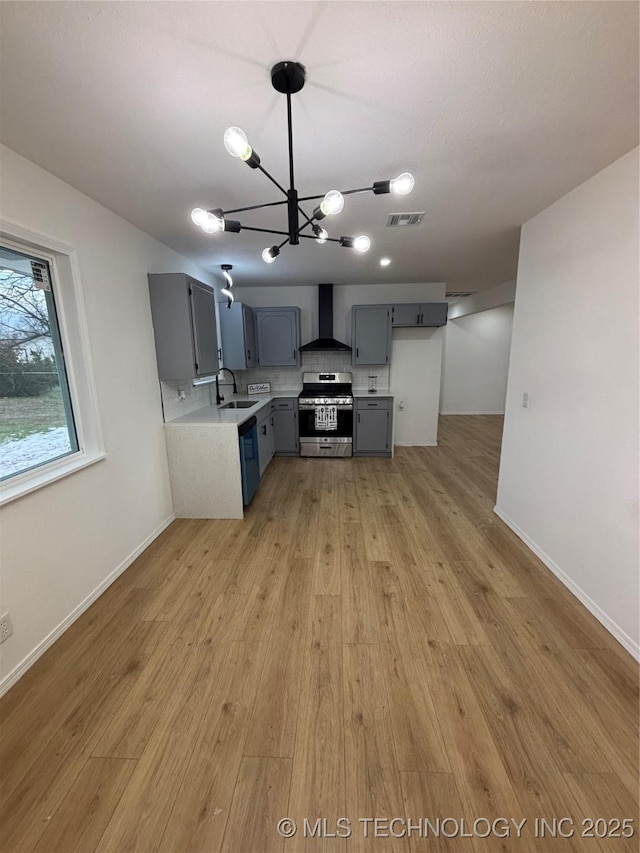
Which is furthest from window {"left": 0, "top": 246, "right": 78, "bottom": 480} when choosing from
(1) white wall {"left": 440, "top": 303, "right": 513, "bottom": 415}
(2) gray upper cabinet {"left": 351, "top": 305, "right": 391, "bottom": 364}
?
(1) white wall {"left": 440, "top": 303, "right": 513, "bottom": 415}

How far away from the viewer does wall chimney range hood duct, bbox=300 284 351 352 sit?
482 cm

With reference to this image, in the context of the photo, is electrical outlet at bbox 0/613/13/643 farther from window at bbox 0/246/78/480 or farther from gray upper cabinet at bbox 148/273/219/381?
gray upper cabinet at bbox 148/273/219/381

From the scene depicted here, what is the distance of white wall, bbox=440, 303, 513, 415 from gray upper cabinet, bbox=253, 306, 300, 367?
4262mm

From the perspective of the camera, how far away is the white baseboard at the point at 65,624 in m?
1.56

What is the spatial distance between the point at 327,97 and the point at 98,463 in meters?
2.34

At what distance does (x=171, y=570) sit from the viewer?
238cm

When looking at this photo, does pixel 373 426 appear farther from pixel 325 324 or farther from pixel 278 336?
pixel 278 336

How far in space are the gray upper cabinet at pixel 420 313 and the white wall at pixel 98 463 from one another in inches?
120

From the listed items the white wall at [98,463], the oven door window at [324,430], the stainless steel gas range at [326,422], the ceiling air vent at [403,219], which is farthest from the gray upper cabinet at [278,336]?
the ceiling air vent at [403,219]

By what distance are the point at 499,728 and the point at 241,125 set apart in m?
2.87

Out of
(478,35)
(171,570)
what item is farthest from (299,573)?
(478,35)

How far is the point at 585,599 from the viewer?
198 centimetres

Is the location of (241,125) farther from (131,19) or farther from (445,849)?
(445,849)

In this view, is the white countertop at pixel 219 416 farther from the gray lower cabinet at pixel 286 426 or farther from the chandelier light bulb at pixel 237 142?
the chandelier light bulb at pixel 237 142
